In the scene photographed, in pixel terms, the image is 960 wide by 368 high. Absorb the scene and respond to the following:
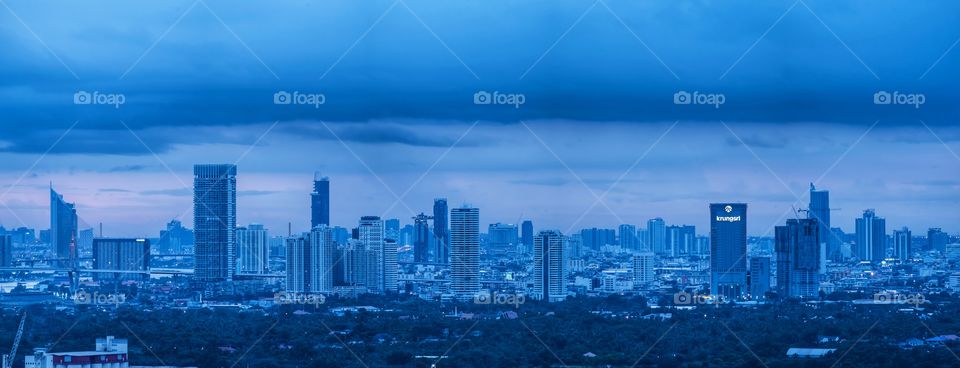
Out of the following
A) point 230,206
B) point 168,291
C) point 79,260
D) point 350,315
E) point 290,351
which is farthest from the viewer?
point 79,260

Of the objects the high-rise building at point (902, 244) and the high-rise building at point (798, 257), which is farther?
the high-rise building at point (902, 244)

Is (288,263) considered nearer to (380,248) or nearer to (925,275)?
(380,248)

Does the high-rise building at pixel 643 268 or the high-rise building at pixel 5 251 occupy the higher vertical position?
the high-rise building at pixel 5 251

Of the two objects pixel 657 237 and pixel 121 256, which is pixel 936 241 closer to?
pixel 657 237

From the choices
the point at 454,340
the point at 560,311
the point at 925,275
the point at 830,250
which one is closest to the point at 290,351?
the point at 454,340

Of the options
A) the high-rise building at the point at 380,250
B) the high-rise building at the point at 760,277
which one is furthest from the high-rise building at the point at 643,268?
the high-rise building at the point at 380,250

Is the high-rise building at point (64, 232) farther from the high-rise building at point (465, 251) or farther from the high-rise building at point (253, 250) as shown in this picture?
the high-rise building at point (465, 251)

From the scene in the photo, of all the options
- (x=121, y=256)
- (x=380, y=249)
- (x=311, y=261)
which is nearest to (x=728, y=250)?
(x=380, y=249)
